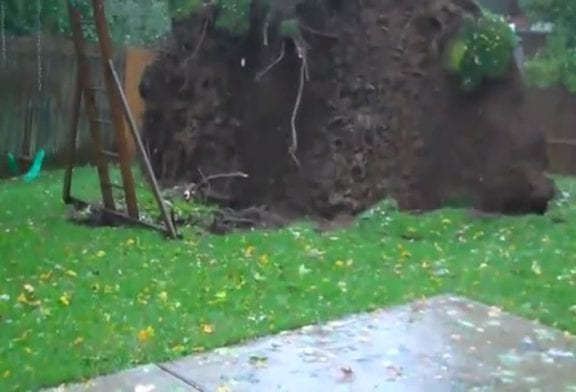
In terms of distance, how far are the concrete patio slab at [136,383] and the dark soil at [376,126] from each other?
5890 millimetres

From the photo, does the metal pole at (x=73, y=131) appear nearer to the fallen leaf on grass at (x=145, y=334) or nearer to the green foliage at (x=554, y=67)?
the fallen leaf on grass at (x=145, y=334)

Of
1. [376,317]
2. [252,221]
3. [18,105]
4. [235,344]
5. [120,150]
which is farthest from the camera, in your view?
[18,105]

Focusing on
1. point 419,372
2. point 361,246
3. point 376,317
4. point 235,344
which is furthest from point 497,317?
point 361,246

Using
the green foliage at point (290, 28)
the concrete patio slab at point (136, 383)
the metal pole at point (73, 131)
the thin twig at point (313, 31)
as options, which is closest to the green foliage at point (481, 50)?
the thin twig at point (313, 31)

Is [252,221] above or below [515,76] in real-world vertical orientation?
below

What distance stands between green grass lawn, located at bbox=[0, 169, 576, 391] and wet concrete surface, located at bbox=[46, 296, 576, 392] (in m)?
0.22

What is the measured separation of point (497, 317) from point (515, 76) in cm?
513

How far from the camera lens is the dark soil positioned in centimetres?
1164

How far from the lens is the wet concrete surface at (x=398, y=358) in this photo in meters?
5.80

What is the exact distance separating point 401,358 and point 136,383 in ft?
5.24

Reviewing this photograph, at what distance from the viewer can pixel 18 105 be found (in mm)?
17406

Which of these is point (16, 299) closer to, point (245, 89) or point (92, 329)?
point (92, 329)

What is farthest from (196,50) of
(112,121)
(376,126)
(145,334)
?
(145,334)

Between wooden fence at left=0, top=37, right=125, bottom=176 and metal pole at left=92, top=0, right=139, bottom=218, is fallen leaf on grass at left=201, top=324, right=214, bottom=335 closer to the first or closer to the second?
metal pole at left=92, top=0, right=139, bottom=218
